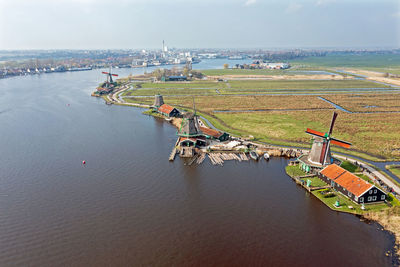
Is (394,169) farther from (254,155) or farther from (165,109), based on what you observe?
(165,109)

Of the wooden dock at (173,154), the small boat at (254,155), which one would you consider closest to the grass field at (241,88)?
the wooden dock at (173,154)

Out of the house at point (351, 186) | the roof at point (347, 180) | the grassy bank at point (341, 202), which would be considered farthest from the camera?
the roof at point (347, 180)

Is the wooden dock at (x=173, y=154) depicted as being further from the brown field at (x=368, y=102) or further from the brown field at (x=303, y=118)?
the brown field at (x=368, y=102)

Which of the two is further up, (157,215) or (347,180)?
(347,180)

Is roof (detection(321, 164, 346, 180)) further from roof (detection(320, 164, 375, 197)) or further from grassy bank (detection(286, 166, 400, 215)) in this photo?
grassy bank (detection(286, 166, 400, 215))

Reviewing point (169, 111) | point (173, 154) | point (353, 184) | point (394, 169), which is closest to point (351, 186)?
point (353, 184)

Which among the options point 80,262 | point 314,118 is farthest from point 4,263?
point 314,118
